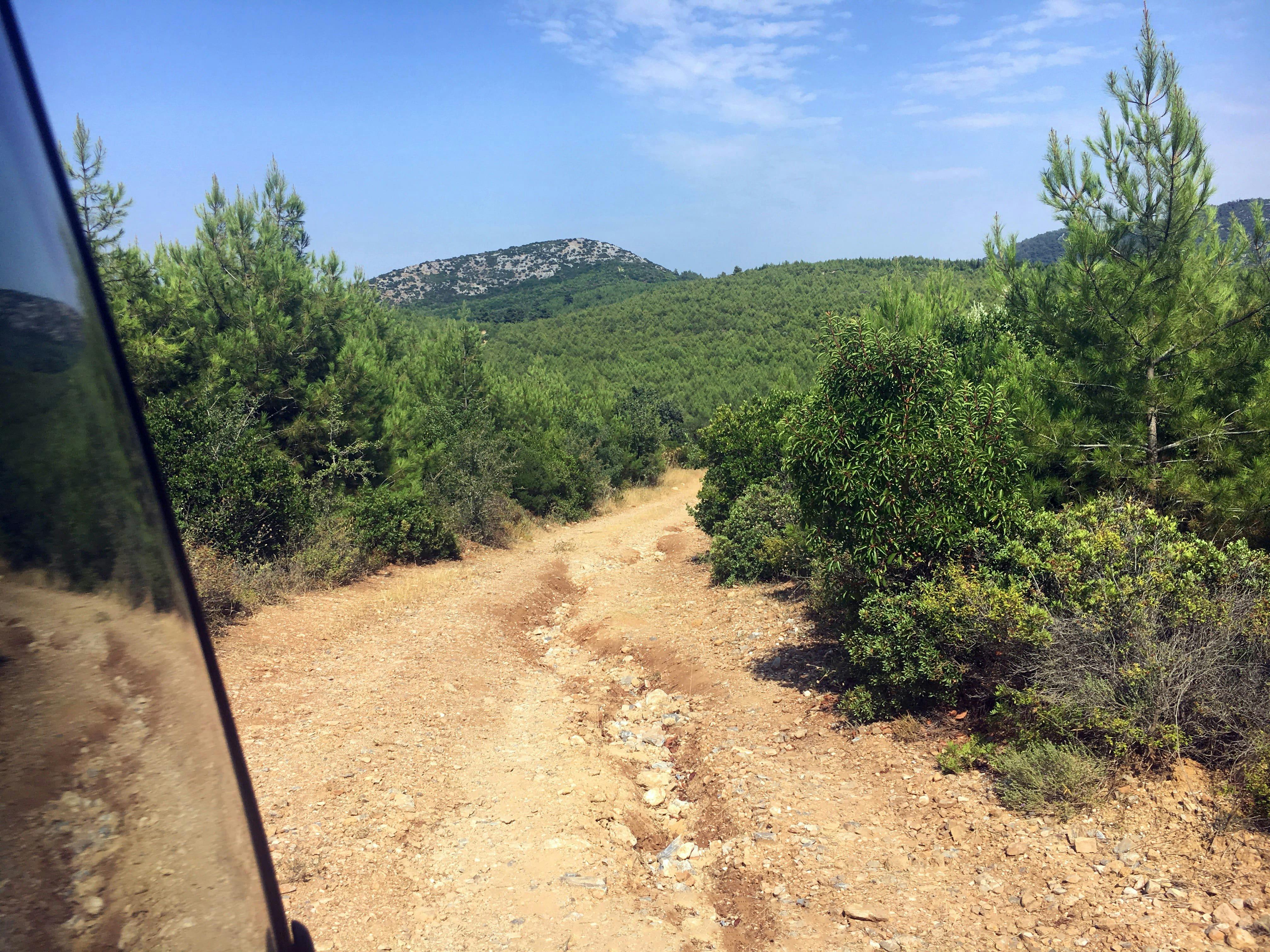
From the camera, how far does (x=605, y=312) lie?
60250 millimetres

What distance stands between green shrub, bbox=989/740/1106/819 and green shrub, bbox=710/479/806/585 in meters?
5.76

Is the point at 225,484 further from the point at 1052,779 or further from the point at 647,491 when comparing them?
the point at 647,491

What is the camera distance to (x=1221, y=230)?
7516 millimetres

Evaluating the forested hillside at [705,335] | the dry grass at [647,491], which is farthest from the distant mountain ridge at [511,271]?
the dry grass at [647,491]

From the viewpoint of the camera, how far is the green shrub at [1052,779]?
4.71 m

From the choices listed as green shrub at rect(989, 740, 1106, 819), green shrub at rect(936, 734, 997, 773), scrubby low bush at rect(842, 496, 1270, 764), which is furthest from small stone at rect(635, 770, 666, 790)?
green shrub at rect(989, 740, 1106, 819)

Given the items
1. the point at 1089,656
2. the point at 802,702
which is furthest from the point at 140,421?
the point at 802,702

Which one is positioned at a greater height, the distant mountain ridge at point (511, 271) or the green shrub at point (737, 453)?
the distant mountain ridge at point (511, 271)

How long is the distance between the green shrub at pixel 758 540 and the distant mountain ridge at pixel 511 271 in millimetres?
72100

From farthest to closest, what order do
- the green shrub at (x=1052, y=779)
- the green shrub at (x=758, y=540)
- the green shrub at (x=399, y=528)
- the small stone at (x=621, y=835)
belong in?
the green shrub at (x=399, y=528) → the green shrub at (x=758, y=540) → the small stone at (x=621, y=835) → the green shrub at (x=1052, y=779)

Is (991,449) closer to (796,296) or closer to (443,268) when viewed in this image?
(796,296)

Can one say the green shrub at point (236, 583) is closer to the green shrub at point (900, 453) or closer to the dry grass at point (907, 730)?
the green shrub at point (900, 453)

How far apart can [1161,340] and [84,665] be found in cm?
829

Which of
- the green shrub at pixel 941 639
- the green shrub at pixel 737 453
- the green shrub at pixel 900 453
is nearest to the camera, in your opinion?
the green shrub at pixel 941 639
